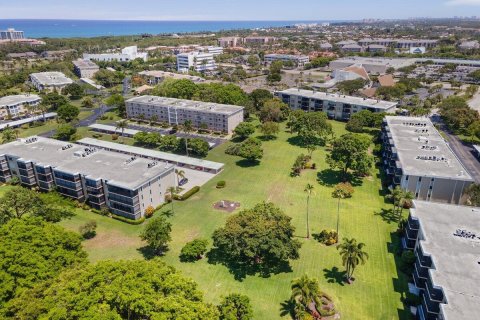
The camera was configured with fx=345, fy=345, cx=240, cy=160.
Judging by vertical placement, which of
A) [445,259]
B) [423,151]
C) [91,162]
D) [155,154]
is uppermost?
[423,151]

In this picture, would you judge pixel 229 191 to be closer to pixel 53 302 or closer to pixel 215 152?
pixel 215 152

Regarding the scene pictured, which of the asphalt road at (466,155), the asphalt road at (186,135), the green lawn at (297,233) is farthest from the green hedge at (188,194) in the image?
the asphalt road at (466,155)

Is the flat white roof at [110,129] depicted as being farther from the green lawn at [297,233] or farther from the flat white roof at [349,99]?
the flat white roof at [349,99]

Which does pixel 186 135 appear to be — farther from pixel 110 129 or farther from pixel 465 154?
pixel 465 154

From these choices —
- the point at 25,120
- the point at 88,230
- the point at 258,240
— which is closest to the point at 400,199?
the point at 258,240

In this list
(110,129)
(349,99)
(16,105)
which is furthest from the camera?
(16,105)

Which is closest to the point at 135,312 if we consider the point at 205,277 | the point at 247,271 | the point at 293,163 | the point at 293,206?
the point at 205,277
